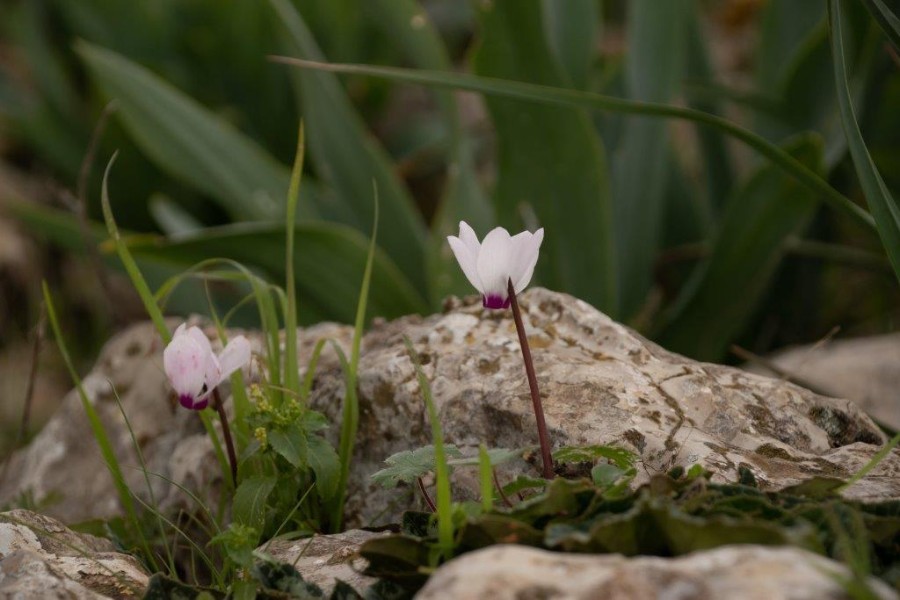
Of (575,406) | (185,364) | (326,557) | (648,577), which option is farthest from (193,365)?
(648,577)

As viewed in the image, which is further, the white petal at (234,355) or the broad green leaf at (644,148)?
the broad green leaf at (644,148)

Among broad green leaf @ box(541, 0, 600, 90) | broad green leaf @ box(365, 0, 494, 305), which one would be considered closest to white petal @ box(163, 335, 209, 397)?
broad green leaf @ box(365, 0, 494, 305)

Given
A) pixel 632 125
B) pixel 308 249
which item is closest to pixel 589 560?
pixel 308 249

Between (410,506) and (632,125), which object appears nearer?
(410,506)

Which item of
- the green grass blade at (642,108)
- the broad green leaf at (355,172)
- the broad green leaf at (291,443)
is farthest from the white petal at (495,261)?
the broad green leaf at (355,172)

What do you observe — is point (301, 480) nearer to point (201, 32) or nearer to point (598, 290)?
point (598, 290)

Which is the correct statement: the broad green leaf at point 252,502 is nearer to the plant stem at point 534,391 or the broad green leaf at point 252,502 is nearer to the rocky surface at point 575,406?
the rocky surface at point 575,406
